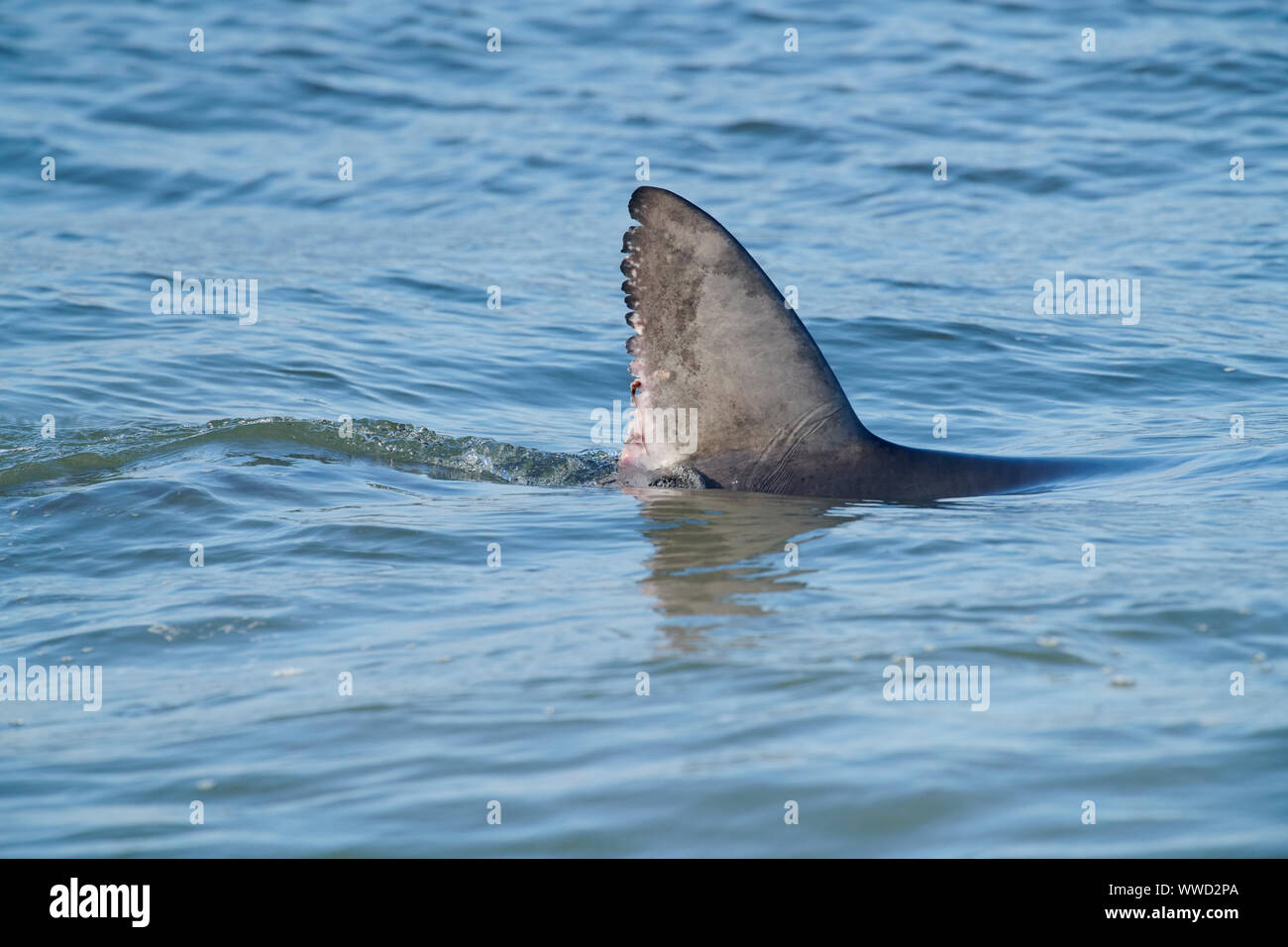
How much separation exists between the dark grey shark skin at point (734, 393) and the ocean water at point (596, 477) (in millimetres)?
166

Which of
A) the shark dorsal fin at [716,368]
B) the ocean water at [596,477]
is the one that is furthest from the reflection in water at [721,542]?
the shark dorsal fin at [716,368]

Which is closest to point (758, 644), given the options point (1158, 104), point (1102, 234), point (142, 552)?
point (142, 552)

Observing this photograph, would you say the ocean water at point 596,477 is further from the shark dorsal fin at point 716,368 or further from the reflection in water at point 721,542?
the shark dorsal fin at point 716,368

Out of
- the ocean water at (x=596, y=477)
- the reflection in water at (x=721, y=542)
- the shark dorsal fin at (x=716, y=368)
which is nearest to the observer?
the ocean water at (x=596, y=477)

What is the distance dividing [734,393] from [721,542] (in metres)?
0.72

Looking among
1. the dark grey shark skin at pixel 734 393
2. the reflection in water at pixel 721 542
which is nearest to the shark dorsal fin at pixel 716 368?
the dark grey shark skin at pixel 734 393

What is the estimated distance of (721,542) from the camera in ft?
17.6

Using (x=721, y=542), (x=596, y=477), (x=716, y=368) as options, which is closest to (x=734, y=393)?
(x=716, y=368)

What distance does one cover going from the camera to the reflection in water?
468 cm

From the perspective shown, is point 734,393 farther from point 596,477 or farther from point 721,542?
point 596,477

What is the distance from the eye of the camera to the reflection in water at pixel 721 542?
4.68 metres

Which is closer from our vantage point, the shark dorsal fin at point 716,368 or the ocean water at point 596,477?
the ocean water at point 596,477

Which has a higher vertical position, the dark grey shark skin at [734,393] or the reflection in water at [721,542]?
the dark grey shark skin at [734,393]

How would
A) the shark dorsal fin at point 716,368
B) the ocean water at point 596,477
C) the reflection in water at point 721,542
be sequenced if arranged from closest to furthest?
the ocean water at point 596,477 → the reflection in water at point 721,542 → the shark dorsal fin at point 716,368
